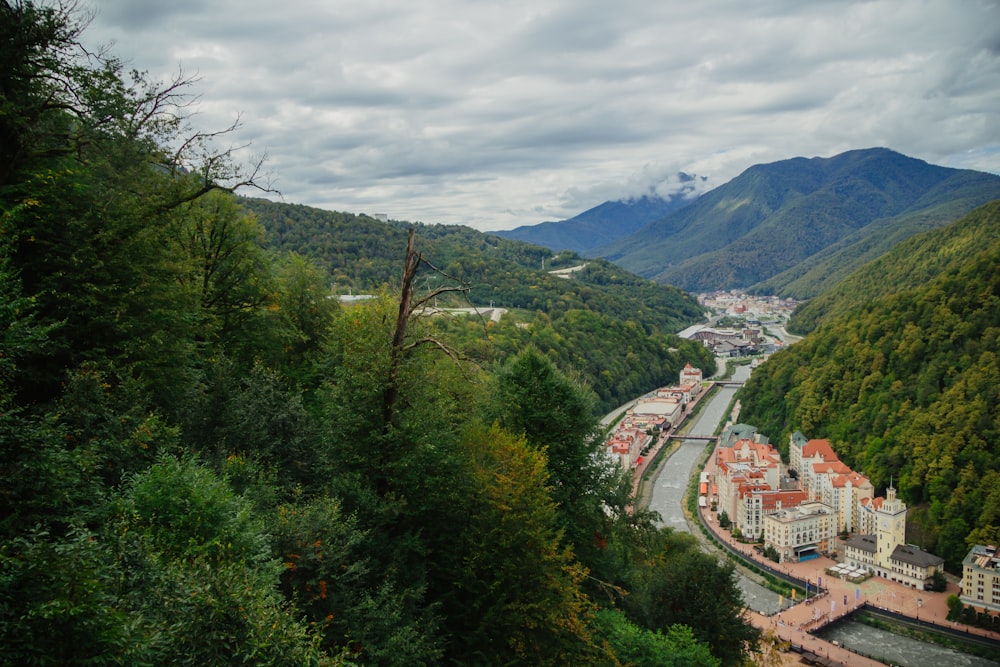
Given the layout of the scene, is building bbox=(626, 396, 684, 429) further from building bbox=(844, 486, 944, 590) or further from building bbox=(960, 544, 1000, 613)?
building bbox=(960, 544, 1000, 613)

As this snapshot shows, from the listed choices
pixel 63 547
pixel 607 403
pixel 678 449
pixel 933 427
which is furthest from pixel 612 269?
pixel 63 547

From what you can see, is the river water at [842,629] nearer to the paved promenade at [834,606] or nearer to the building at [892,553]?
the paved promenade at [834,606]

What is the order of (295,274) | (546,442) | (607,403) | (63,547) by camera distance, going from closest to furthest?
(63,547) < (546,442) < (295,274) < (607,403)

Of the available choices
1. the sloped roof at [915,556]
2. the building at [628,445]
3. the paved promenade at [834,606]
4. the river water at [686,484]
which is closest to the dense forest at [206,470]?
the river water at [686,484]

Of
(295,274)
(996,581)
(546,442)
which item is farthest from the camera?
(996,581)

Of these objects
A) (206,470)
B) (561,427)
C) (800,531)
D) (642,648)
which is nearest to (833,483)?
(800,531)

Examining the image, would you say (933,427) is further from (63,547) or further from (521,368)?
(63,547)
